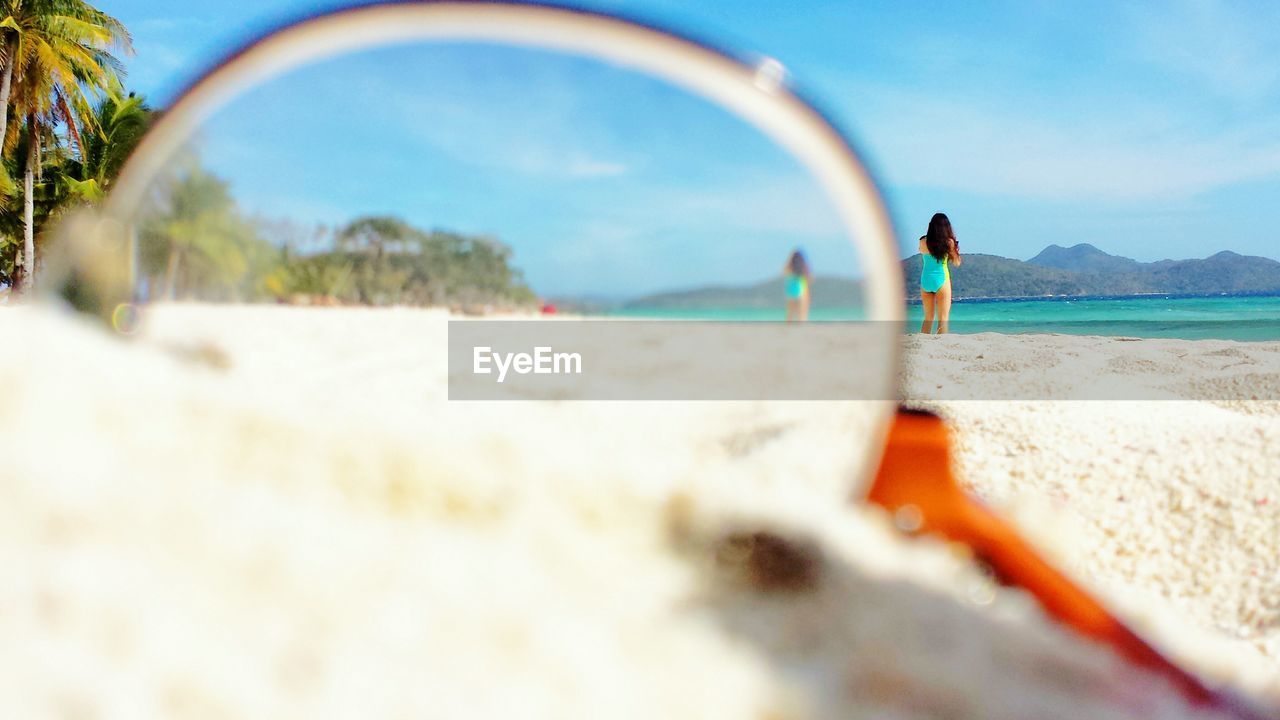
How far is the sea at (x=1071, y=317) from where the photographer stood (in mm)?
616

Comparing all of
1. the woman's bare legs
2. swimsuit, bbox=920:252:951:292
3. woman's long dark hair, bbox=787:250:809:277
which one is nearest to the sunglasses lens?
woman's long dark hair, bbox=787:250:809:277

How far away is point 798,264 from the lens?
0.60 m

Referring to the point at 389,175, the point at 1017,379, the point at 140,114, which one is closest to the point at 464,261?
the point at 389,175

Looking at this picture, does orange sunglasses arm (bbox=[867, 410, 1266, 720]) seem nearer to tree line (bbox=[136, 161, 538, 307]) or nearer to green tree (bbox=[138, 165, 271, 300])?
tree line (bbox=[136, 161, 538, 307])

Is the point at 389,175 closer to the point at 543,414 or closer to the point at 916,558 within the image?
the point at 543,414

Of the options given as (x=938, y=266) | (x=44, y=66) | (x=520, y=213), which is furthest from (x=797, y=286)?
(x=44, y=66)

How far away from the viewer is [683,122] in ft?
1.88

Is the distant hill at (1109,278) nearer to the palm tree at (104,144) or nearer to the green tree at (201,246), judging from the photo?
the green tree at (201,246)

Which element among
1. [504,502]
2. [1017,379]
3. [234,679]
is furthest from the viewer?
[1017,379]

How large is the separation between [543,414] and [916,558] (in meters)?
0.28

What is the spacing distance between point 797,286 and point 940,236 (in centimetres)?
329

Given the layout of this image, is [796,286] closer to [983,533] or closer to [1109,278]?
[983,533]

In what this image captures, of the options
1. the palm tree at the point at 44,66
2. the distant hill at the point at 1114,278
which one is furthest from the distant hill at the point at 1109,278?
the palm tree at the point at 44,66

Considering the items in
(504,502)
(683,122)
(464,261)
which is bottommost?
(504,502)
